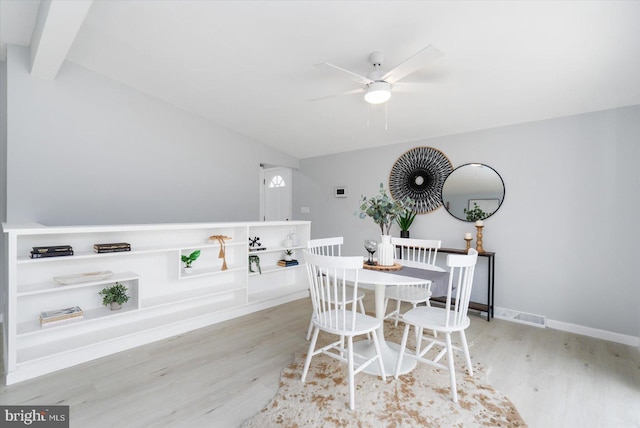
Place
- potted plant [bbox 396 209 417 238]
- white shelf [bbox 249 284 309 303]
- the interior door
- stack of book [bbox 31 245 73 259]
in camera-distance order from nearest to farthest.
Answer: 1. stack of book [bbox 31 245 73 259]
2. white shelf [bbox 249 284 309 303]
3. potted plant [bbox 396 209 417 238]
4. the interior door

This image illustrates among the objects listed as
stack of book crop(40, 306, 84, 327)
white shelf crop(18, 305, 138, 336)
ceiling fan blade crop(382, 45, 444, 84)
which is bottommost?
white shelf crop(18, 305, 138, 336)

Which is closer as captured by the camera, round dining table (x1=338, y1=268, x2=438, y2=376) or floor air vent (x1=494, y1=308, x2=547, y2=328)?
round dining table (x1=338, y1=268, x2=438, y2=376)

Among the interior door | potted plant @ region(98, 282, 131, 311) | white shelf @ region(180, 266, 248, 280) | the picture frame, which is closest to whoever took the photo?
potted plant @ region(98, 282, 131, 311)

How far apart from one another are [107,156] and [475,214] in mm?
4538

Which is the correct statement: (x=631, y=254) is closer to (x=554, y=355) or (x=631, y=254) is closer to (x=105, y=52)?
(x=554, y=355)

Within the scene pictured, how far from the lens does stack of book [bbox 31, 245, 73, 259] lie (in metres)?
2.30

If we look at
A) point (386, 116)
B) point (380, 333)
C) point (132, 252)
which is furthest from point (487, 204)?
point (132, 252)

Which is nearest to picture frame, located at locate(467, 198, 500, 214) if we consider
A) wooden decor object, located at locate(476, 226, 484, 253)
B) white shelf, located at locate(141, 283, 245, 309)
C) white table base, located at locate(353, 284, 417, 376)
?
wooden decor object, located at locate(476, 226, 484, 253)

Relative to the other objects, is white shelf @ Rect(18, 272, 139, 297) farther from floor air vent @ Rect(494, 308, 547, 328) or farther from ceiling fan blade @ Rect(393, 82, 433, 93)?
floor air vent @ Rect(494, 308, 547, 328)

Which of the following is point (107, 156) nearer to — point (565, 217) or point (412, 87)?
point (412, 87)

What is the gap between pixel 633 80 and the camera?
2633 millimetres

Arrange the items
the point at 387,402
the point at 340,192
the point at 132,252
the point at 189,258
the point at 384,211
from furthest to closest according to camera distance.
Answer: the point at 340,192
the point at 189,258
the point at 132,252
the point at 384,211
the point at 387,402

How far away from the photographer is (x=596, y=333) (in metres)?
3.13

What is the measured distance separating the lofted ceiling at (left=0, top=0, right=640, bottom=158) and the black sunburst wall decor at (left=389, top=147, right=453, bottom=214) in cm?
36
